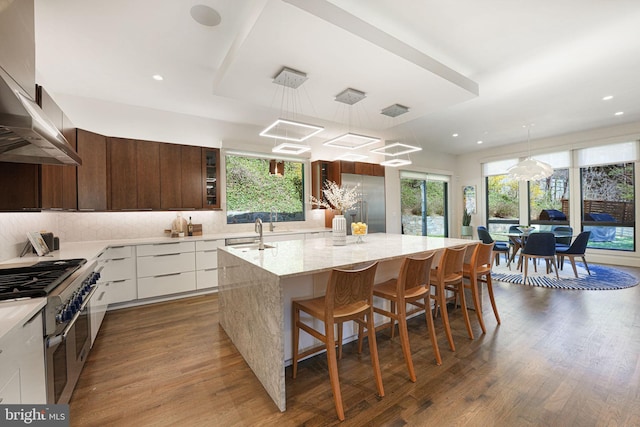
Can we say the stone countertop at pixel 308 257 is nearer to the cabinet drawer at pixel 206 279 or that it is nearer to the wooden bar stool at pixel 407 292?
the wooden bar stool at pixel 407 292

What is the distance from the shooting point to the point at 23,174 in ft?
7.64

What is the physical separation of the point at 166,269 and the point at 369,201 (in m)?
4.36

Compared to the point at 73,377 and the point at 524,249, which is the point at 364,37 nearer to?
the point at 73,377

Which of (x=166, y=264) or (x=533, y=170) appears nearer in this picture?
(x=166, y=264)

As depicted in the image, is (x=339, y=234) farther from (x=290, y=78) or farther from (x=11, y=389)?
(x=11, y=389)

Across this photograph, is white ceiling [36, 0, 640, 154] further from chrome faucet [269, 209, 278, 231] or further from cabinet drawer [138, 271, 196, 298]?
cabinet drawer [138, 271, 196, 298]

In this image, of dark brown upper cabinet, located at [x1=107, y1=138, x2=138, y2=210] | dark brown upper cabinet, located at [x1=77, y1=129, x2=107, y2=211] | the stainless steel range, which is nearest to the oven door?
the stainless steel range

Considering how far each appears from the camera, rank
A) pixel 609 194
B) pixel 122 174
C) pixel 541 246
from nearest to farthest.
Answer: pixel 122 174 → pixel 541 246 → pixel 609 194

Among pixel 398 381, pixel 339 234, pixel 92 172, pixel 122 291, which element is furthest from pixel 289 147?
pixel 122 291

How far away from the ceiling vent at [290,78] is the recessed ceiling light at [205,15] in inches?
27.4

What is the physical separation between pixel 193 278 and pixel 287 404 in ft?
9.57

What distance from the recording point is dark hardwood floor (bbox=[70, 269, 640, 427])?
1744mm

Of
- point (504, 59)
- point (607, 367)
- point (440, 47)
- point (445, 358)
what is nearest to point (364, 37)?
point (440, 47)

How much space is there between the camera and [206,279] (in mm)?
4305
